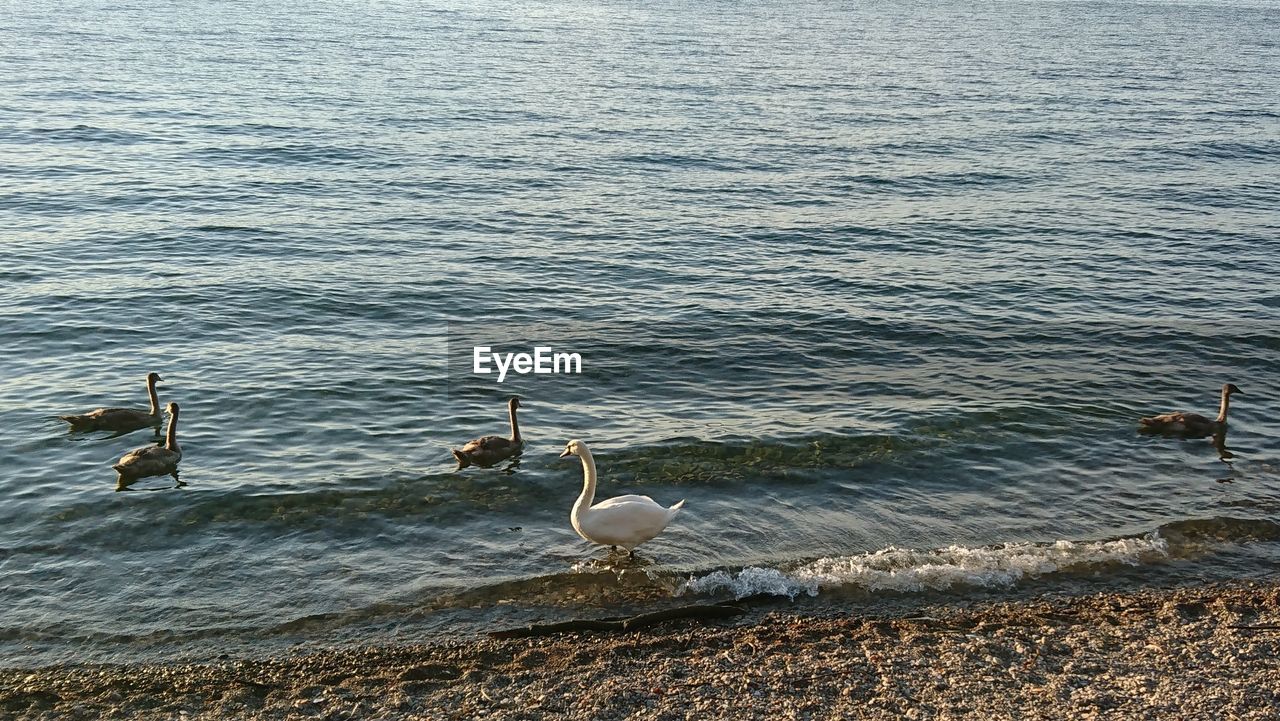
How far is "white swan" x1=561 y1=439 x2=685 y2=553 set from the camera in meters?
14.1

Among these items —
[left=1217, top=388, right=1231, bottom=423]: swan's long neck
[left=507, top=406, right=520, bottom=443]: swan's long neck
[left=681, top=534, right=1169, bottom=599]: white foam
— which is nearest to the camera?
[left=681, top=534, right=1169, bottom=599]: white foam

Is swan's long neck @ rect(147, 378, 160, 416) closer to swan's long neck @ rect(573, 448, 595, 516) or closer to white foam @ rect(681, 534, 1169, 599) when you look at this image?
swan's long neck @ rect(573, 448, 595, 516)

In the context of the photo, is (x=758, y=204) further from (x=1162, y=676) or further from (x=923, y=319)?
(x=1162, y=676)

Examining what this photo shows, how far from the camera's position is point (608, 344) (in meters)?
23.0

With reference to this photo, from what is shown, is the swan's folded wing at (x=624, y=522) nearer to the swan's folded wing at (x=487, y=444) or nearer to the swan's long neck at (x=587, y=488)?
the swan's long neck at (x=587, y=488)

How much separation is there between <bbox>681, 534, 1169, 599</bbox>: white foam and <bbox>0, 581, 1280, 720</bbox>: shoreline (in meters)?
0.73

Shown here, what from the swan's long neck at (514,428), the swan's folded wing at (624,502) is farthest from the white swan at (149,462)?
the swan's folded wing at (624,502)

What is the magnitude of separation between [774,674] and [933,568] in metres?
3.48

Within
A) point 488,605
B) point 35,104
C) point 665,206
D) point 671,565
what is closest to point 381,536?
point 488,605

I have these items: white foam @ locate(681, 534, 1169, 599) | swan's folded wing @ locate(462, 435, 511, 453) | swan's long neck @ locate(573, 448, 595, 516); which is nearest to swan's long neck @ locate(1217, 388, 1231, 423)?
white foam @ locate(681, 534, 1169, 599)

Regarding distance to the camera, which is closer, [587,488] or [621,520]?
[621,520]

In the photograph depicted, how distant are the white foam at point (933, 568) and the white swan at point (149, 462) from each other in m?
8.12

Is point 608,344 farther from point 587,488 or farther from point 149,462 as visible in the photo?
point 149,462

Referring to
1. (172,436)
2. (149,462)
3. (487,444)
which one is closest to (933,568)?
(487,444)
